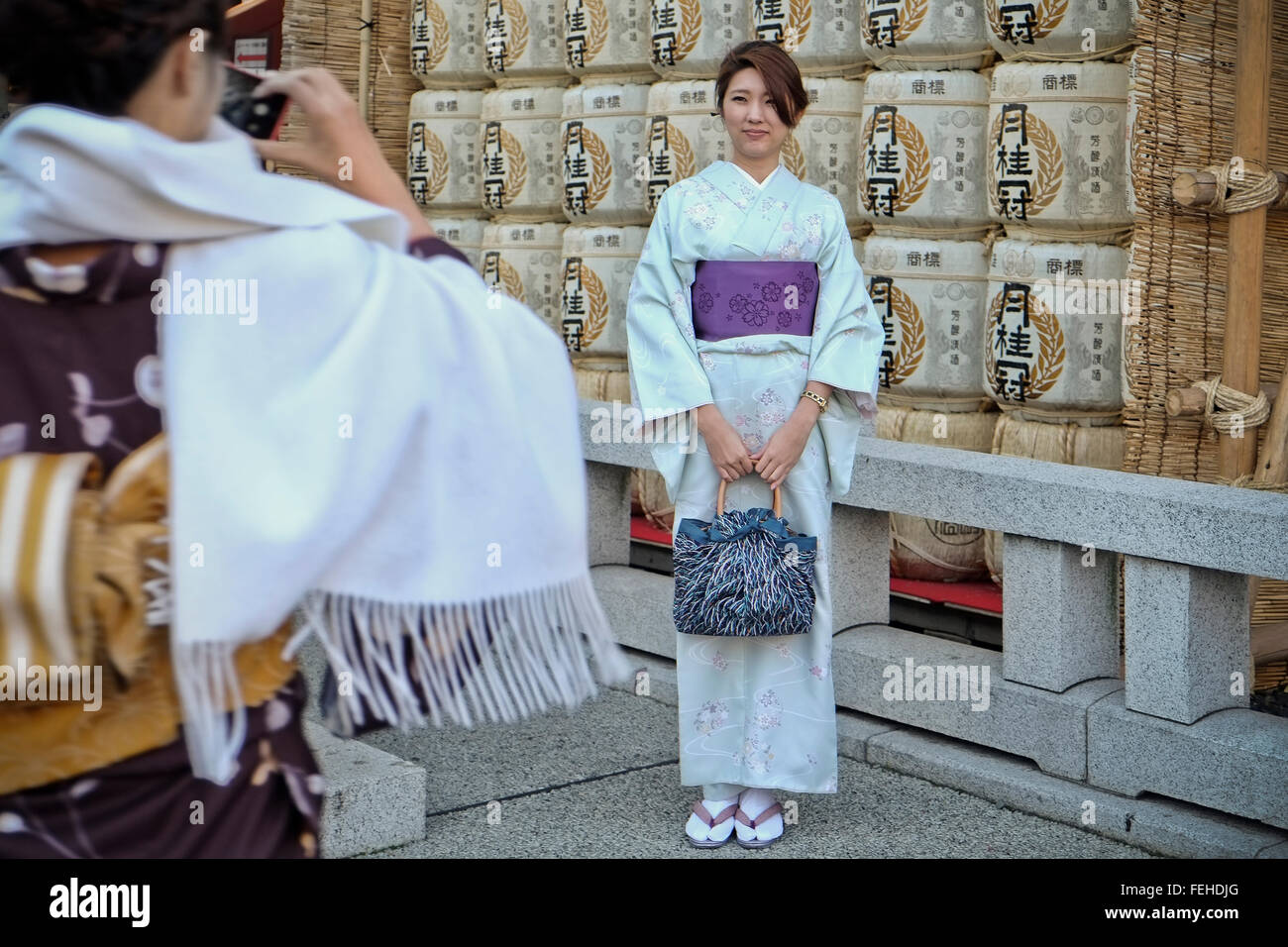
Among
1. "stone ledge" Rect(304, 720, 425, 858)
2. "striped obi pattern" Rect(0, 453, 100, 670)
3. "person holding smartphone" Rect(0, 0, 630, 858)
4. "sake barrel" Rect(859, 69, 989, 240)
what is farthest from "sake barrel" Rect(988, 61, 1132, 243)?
"striped obi pattern" Rect(0, 453, 100, 670)

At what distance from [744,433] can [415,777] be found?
128 centimetres

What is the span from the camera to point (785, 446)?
3.83 metres

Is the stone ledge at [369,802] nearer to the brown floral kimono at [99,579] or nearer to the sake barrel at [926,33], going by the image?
the brown floral kimono at [99,579]

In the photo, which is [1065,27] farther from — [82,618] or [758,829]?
[82,618]

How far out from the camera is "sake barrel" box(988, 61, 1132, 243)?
4766 mm

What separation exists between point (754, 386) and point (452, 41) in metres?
3.96

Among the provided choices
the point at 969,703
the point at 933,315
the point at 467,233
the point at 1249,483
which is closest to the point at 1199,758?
the point at 969,703

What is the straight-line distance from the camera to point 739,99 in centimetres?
385

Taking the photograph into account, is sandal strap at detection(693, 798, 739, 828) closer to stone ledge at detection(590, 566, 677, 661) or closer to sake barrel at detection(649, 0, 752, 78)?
stone ledge at detection(590, 566, 677, 661)

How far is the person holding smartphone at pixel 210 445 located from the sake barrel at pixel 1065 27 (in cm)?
386

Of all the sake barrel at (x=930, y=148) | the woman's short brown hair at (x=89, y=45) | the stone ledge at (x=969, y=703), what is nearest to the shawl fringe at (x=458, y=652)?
the woman's short brown hair at (x=89, y=45)

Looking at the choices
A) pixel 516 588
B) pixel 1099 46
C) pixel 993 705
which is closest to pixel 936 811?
pixel 993 705

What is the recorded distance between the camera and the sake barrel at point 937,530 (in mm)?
5289

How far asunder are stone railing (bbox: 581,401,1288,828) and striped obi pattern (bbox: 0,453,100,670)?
3.04 m
